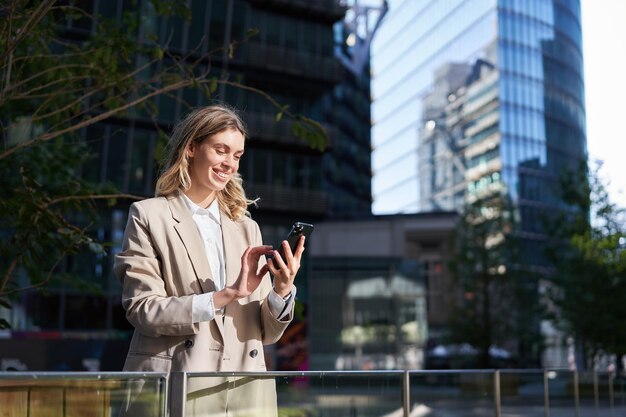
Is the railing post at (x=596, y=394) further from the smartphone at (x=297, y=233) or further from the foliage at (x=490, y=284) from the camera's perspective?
the foliage at (x=490, y=284)

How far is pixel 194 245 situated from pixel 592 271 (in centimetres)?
2947

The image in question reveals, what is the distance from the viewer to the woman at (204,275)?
9.07 feet

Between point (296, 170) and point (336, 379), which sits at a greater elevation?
point (296, 170)

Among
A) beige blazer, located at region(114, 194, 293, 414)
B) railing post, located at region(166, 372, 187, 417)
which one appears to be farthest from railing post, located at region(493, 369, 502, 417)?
railing post, located at region(166, 372, 187, 417)

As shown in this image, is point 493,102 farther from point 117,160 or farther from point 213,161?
point 213,161

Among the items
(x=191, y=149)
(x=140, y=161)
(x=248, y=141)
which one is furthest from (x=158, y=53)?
(x=248, y=141)

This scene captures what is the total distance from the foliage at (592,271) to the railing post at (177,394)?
2731 centimetres

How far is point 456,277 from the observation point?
1367 inches

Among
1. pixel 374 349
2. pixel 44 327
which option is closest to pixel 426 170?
pixel 374 349

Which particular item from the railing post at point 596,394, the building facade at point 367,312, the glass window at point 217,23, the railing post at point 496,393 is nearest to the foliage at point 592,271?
the building facade at point 367,312

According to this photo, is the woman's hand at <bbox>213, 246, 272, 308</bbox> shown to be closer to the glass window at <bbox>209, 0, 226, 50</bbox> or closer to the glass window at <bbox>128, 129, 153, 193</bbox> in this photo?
the glass window at <bbox>128, 129, 153, 193</bbox>

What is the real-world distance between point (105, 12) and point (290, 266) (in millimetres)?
29006

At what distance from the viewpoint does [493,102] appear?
72.8 metres

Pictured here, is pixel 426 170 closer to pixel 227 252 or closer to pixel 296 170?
pixel 296 170
